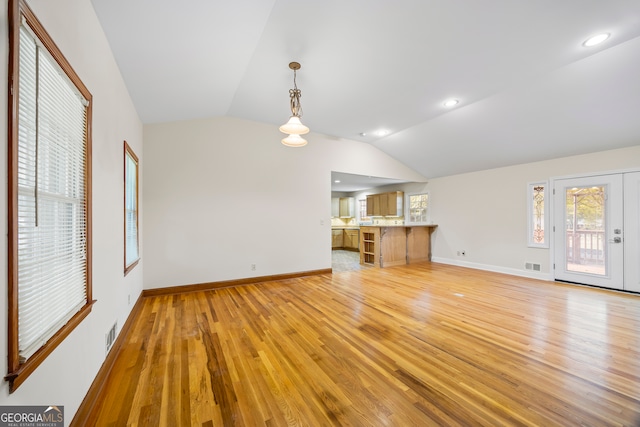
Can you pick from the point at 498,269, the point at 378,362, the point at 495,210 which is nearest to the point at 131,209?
the point at 378,362

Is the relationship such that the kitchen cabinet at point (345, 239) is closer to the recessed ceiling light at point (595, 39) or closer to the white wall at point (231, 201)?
the white wall at point (231, 201)

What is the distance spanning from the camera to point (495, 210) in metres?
5.96

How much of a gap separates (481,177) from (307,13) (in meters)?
5.75

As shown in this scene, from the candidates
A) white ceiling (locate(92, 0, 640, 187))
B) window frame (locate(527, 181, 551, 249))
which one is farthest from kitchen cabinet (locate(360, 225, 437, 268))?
white ceiling (locate(92, 0, 640, 187))

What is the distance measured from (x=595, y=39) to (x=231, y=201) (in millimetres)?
5132

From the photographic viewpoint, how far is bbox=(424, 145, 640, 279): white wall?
4.78 m

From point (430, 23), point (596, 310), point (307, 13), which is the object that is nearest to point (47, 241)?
point (307, 13)

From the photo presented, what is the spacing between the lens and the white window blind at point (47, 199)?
1.07 m

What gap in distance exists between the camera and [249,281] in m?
4.78

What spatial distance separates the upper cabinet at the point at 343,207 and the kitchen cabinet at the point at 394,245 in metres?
3.45

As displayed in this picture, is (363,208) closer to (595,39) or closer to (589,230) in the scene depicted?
(589,230)

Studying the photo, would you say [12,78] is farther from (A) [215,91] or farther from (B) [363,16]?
→ (A) [215,91]

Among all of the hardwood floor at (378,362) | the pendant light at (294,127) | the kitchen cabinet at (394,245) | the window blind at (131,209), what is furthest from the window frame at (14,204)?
the kitchen cabinet at (394,245)

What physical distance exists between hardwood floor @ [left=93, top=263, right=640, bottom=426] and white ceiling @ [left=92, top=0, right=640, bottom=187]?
2793 millimetres
